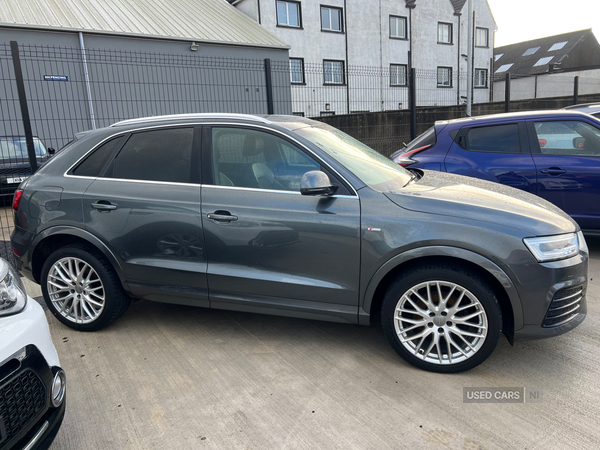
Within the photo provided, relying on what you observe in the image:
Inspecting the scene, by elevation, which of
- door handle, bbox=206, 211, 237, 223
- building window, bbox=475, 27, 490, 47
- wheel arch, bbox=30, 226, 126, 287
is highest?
building window, bbox=475, 27, 490, 47

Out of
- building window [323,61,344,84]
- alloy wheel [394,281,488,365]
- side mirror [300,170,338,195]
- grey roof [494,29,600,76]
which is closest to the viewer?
alloy wheel [394,281,488,365]

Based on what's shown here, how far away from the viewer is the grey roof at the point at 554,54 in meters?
34.8

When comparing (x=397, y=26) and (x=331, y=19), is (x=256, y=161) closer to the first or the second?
(x=331, y=19)

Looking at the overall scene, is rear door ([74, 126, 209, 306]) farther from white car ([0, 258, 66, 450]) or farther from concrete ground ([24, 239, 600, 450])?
white car ([0, 258, 66, 450])

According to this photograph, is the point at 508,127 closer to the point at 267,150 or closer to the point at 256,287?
the point at 267,150

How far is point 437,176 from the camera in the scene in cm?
370

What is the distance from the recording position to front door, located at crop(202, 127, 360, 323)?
2.96 meters

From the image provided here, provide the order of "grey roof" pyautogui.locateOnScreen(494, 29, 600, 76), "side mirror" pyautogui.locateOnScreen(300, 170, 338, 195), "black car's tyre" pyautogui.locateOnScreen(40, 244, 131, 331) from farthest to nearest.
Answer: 1. "grey roof" pyautogui.locateOnScreen(494, 29, 600, 76)
2. "black car's tyre" pyautogui.locateOnScreen(40, 244, 131, 331)
3. "side mirror" pyautogui.locateOnScreen(300, 170, 338, 195)

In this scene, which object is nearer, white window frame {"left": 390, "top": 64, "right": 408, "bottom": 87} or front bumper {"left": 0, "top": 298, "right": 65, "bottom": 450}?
front bumper {"left": 0, "top": 298, "right": 65, "bottom": 450}

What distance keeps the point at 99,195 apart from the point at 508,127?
4576 millimetres

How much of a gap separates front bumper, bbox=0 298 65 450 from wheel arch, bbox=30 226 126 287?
4.69 ft

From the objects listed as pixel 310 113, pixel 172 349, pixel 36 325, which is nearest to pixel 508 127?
pixel 172 349

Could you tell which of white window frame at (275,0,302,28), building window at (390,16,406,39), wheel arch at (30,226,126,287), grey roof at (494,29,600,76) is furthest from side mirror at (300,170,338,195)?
grey roof at (494,29,600,76)

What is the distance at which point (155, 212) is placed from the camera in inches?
132
